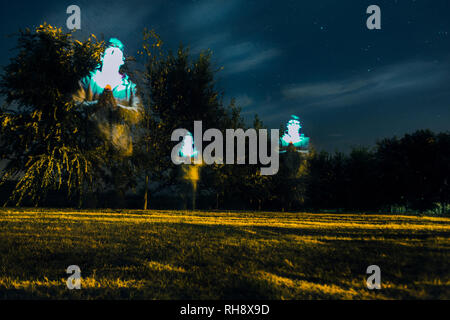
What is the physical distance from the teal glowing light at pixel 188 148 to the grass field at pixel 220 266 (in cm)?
1345

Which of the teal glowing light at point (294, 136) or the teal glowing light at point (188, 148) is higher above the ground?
the teal glowing light at point (294, 136)

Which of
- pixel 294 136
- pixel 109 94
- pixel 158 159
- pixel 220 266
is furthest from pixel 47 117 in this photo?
pixel 294 136

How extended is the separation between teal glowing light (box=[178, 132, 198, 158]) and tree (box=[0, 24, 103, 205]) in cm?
681

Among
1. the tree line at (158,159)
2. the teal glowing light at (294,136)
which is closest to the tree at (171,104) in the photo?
the tree line at (158,159)

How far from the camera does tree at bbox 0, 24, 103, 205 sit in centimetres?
1420

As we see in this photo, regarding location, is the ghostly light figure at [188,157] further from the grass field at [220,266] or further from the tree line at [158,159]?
the grass field at [220,266]

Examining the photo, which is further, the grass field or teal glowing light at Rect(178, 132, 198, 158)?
teal glowing light at Rect(178, 132, 198, 158)

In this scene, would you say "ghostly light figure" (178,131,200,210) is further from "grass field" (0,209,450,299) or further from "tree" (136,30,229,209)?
"grass field" (0,209,450,299)

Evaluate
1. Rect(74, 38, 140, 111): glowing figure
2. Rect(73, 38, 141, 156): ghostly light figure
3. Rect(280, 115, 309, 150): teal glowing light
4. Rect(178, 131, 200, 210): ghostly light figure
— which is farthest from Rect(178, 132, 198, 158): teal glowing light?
Rect(280, 115, 309, 150): teal glowing light

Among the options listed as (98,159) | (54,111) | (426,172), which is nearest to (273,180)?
(426,172)

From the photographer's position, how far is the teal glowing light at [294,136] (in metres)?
29.4

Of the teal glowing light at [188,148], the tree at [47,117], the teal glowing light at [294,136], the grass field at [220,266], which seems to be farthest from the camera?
the teal glowing light at [294,136]
